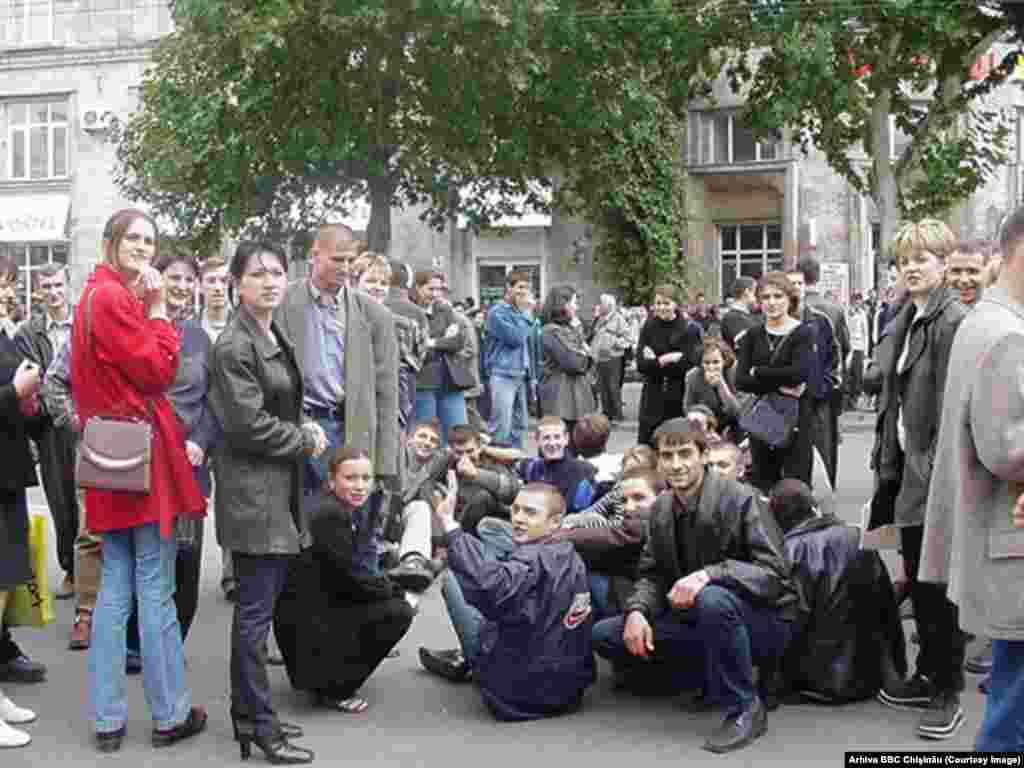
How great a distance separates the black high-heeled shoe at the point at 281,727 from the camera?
6.04 meters

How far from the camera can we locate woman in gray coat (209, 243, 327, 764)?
5.95 meters

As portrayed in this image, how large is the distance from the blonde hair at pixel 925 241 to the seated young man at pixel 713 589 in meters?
1.28

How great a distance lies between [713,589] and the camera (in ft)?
20.2

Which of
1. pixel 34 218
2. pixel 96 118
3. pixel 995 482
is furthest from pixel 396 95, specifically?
pixel 995 482

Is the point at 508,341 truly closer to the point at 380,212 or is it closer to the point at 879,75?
the point at 879,75

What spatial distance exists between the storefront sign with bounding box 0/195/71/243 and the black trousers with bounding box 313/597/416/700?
114ft

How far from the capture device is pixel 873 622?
22.1 feet

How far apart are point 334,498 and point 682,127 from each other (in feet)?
98.5

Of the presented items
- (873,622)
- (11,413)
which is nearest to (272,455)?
(11,413)

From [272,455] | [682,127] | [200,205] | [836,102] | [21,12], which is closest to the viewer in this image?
[272,455]

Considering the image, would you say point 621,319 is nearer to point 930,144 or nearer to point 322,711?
point 930,144

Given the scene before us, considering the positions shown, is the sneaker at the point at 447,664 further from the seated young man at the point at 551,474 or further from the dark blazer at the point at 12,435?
the dark blazer at the point at 12,435

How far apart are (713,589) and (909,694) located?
3.83 feet

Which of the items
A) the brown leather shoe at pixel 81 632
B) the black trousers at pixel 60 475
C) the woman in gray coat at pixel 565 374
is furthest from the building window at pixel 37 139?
the brown leather shoe at pixel 81 632
